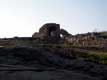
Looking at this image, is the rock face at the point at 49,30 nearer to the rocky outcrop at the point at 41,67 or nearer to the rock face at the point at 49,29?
the rock face at the point at 49,29

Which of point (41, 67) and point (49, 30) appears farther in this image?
point (49, 30)

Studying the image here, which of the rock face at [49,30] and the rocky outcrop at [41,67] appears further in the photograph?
the rock face at [49,30]

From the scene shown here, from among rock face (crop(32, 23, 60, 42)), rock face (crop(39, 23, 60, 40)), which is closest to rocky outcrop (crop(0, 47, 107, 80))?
rock face (crop(32, 23, 60, 42))

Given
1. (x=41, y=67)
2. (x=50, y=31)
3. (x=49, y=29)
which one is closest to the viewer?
(x=41, y=67)

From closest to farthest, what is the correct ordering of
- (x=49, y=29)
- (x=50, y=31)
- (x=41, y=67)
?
(x=41, y=67)
(x=49, y=29)
(x=50, y=31)

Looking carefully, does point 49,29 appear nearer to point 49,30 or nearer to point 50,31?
point 49,30

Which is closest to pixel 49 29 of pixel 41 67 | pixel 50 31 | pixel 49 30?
pixel 49 30

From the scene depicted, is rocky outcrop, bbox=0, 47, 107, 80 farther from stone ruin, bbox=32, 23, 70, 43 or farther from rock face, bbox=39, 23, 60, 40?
rock face, bbox=39, 23, 60, 40

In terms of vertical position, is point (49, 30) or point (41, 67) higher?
point (49, 30)

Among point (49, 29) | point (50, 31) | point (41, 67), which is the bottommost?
point (41, 67)

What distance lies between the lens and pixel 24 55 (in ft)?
29.7

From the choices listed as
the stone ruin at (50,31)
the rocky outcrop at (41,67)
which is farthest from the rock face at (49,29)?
the rocky outcrop at (41,67)

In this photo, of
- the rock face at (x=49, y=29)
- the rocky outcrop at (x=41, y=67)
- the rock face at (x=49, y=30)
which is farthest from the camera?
the rock face at (x=49, y=29)

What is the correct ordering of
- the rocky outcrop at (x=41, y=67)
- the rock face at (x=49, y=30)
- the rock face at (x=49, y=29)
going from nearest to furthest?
the rocky outcrop at (x=41, y=67) < the rock face at (x=49, y=30) < the rock face at (x=49, y=29)
